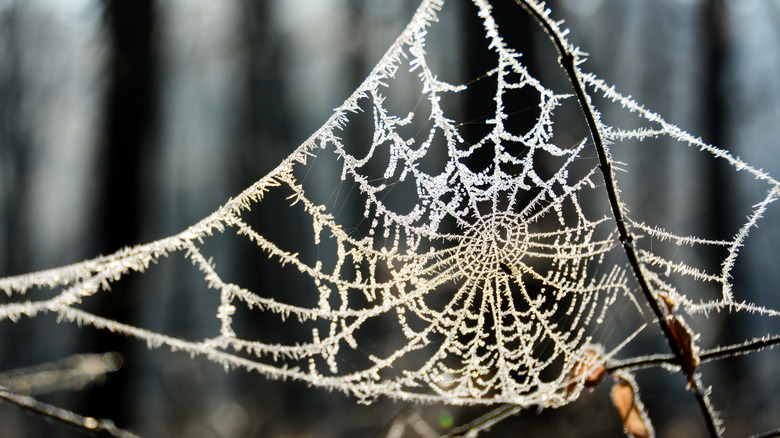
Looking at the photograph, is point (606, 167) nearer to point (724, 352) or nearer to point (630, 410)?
point (724, 352)

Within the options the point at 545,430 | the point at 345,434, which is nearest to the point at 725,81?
the point at 545,430

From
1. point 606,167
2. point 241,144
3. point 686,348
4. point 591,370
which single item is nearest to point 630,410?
point 591,370

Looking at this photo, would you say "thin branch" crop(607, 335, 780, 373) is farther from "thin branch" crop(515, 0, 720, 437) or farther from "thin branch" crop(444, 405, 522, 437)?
"thin branch" crop(444, 405, 522, 437)

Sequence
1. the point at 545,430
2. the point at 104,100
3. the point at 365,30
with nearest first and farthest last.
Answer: the point at 545,430
the point at 104,100
the point at 365,30

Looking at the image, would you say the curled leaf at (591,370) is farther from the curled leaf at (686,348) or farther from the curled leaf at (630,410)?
the curled leaf at (686,348)

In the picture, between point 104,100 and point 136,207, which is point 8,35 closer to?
point 104,100

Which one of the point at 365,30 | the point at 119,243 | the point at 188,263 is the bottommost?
the point at 119,243

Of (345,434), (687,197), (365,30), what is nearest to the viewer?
(345,434)
